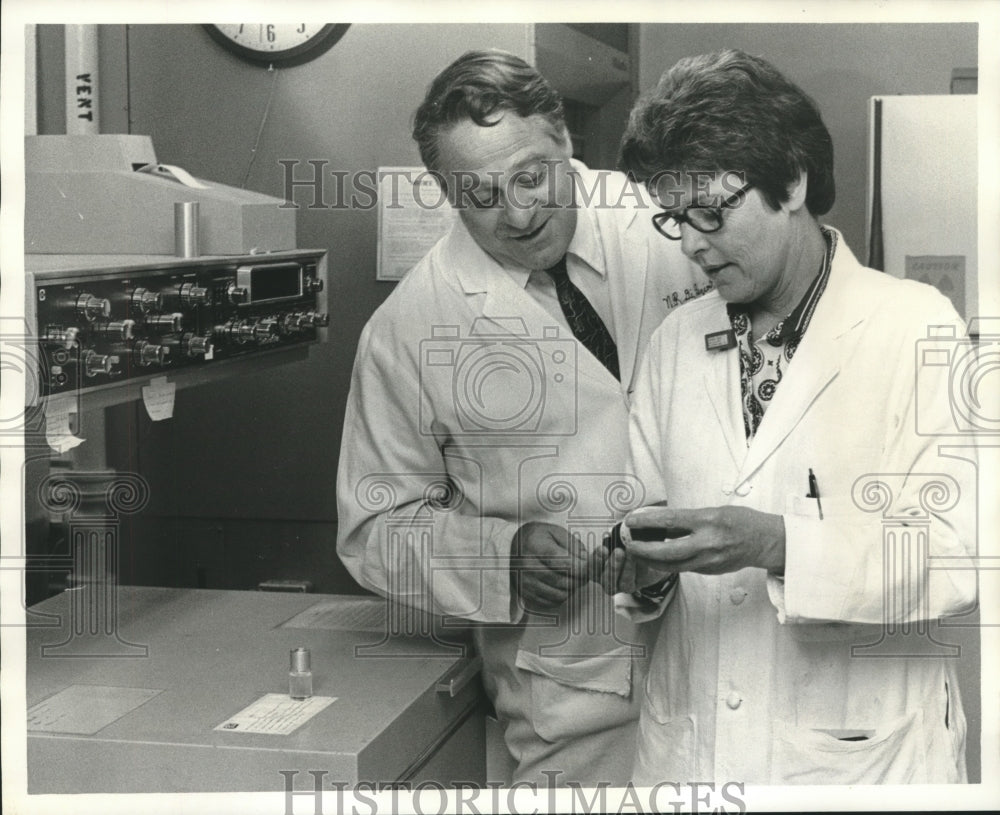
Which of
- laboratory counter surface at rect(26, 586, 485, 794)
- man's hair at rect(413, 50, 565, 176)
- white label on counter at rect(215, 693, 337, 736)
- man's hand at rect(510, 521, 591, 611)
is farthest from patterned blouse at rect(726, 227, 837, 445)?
white label on counter at rect(215, 693, 337, 736)

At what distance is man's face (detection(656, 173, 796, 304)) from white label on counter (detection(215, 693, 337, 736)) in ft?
2.54

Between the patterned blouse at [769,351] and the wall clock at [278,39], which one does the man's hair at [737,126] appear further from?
the wall clock at [278,39]

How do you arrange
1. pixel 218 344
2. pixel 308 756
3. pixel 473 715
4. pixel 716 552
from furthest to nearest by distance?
pixel 473 715 → pixel 218 344 → pixel 716 552 → pixel 308 756

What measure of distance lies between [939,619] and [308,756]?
865 millimetres

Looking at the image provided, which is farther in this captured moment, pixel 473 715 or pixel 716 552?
pixel 473 715

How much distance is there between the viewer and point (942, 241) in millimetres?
1653

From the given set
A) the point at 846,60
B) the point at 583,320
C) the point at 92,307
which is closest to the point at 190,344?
the point at 92,307

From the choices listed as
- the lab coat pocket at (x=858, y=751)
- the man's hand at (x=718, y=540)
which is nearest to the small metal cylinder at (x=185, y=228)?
the man's hand at (x=718, y=540)

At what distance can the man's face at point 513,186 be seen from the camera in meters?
1.60

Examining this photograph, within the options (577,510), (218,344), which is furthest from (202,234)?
(577,510)

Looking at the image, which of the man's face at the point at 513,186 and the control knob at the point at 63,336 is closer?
the control knob at the point at 63,336

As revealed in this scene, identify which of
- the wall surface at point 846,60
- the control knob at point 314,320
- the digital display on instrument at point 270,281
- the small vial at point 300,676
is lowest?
the small vial at point 300,676

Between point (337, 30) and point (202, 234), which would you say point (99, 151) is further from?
point (337, 30)

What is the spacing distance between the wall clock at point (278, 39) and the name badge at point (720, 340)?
69 cm
